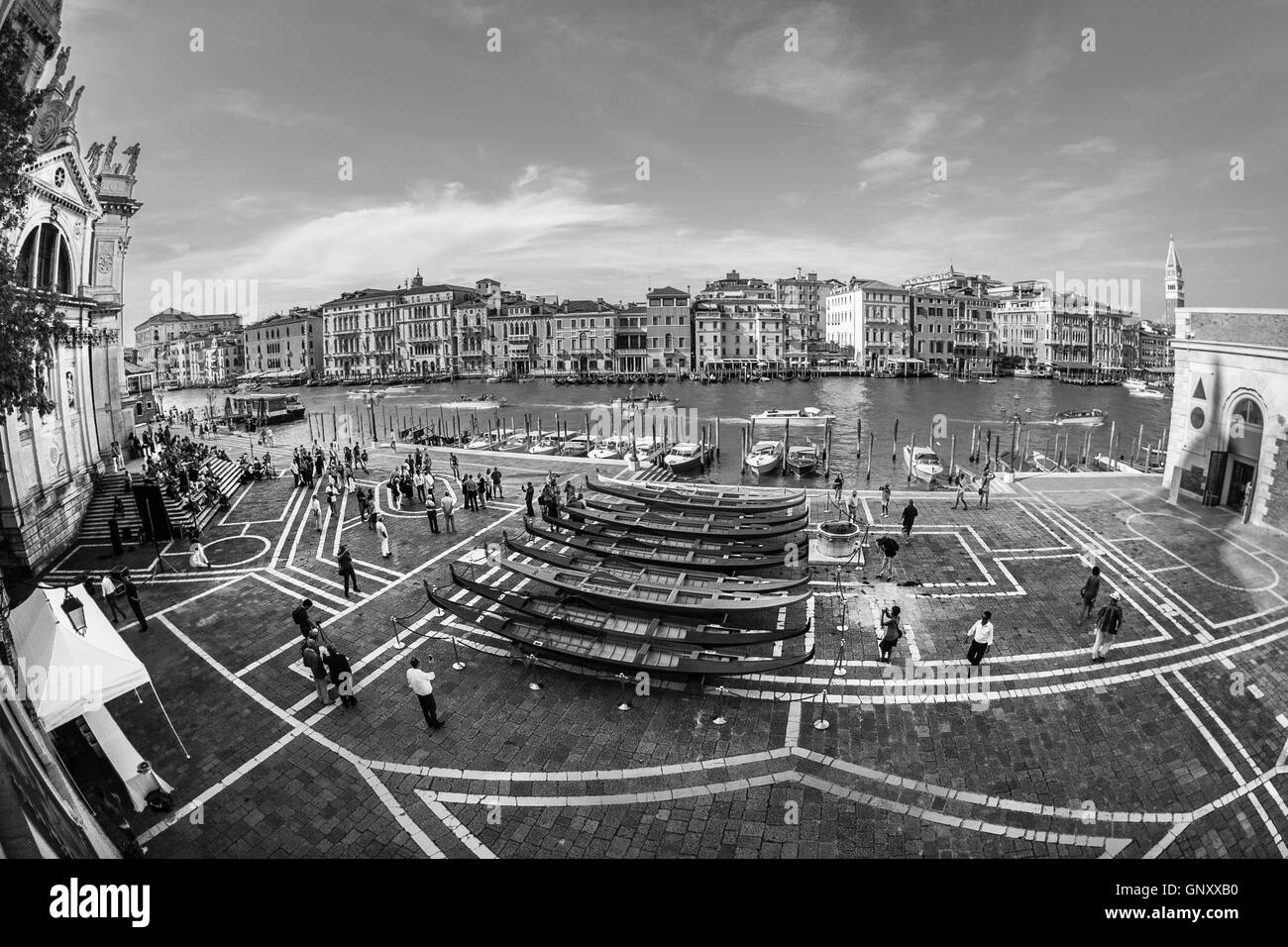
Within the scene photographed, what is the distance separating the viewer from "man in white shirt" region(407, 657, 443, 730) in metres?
8.38

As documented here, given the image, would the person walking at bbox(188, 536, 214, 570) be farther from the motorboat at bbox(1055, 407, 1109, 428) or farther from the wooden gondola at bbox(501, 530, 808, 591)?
the motorboat at bbox(1055, 407, 1109, 428)

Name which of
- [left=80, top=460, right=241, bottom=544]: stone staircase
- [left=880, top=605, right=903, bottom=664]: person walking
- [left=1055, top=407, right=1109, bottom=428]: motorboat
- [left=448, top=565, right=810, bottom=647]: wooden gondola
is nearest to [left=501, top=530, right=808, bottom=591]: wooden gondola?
[left=448, top=565, right=810, bottom=647]: wooden gondola

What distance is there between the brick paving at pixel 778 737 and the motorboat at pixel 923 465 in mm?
16373

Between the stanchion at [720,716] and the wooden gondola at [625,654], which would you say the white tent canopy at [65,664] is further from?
the stanchion at [720,716]

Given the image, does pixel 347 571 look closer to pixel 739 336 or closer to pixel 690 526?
pixel 690 526

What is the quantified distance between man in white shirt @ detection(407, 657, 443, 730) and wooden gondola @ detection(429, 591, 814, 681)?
6.24ft

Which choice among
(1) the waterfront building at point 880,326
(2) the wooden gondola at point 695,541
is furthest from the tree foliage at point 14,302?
(1) the waterfront building at point 880,326

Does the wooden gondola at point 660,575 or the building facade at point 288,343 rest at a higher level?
the building facade at point 288,343

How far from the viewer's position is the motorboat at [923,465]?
30427 mm

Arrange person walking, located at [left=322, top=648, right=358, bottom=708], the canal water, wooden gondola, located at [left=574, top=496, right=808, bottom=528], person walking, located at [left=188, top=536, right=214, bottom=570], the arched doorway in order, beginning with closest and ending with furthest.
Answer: person walking, located at [left=322, top=648, right=358, bottom=708] → person walking, located at [left=188, top=536, right=214, bottom=570] → wooden gondola, located at [left=574, top=496, right=808, bottom=528] → the arched doorway → the canal water

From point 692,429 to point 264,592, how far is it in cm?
4254

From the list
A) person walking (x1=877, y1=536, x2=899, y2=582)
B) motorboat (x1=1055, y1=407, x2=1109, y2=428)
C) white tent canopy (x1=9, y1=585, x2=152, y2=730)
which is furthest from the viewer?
motorboat (x1=1055, y1=407, x2=1109, y2=428)

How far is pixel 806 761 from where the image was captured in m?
7.91
